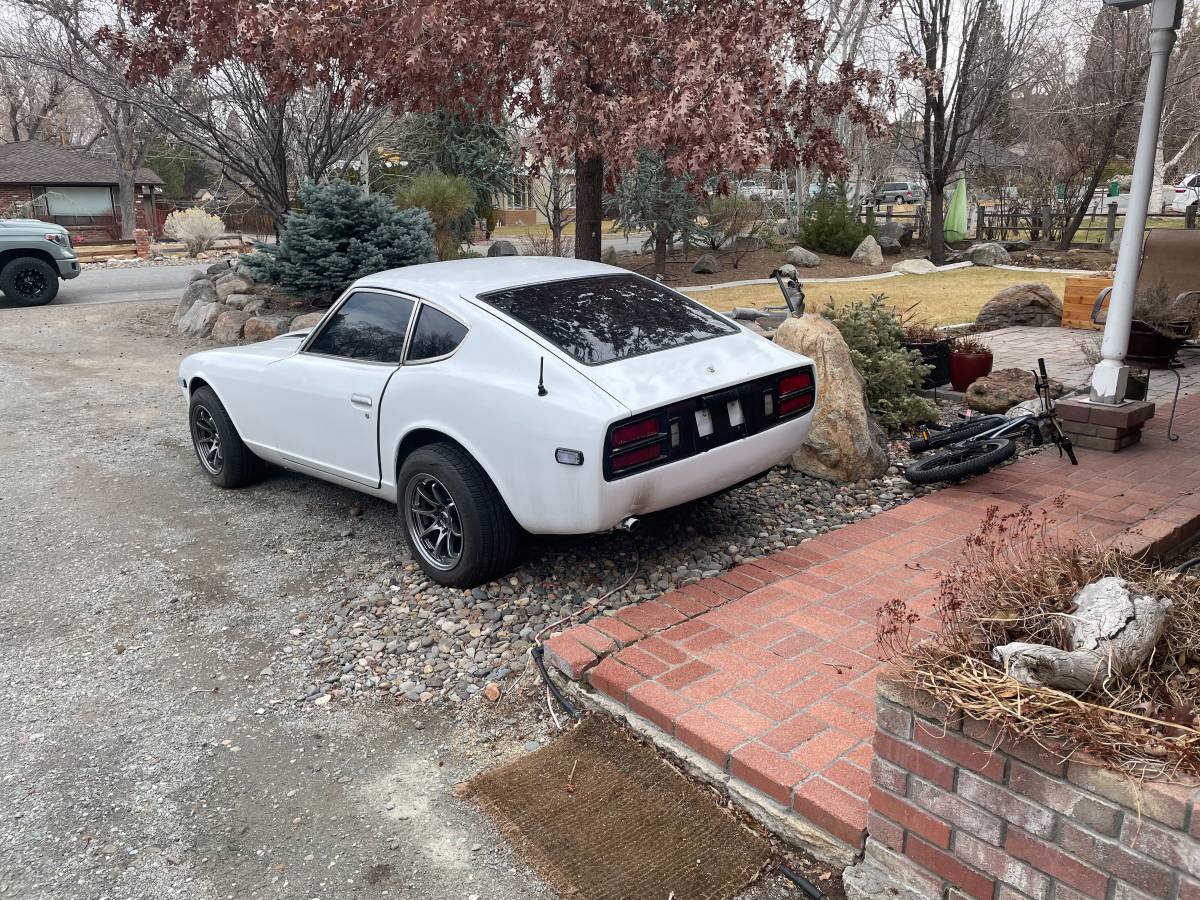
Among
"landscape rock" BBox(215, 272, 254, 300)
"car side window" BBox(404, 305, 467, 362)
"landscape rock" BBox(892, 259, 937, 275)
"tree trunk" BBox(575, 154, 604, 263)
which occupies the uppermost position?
"tree trunk" BBox(575, 154, 604, 263)

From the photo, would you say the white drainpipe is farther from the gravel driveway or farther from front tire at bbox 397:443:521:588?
front tire at bbox 397:443:521:588

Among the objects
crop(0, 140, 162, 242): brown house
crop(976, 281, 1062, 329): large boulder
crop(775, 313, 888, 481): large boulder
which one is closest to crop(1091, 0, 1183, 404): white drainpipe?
A: crop(775, 313, 888, 481): large boulder

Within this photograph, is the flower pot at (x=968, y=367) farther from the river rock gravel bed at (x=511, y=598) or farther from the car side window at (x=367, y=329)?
the car side window at (x=367, y=329)

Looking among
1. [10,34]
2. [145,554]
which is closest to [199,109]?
[145,554]

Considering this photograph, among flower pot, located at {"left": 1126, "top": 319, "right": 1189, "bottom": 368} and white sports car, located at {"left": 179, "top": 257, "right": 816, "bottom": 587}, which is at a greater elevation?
white sports car, located at {"left": 179, "top": 257, "right": 816, "bottom": 587}

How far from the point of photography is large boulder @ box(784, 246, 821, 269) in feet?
63.0

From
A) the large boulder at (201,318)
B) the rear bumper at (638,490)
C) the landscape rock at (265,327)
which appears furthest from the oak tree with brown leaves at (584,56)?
the large boulder at (201,318)

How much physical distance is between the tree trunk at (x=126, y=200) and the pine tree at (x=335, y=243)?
28.5 m

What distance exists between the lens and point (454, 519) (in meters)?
4.34

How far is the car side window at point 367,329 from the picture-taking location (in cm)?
473

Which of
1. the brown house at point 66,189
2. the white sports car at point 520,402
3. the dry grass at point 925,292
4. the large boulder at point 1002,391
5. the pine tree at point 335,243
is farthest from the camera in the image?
the brown house at point 66,189

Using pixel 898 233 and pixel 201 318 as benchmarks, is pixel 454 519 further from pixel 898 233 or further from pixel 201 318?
pixel 898 233

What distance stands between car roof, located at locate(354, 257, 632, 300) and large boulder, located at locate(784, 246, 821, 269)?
1463cm

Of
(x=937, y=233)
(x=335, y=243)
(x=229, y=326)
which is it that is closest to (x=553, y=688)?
(x=335, y=243)
